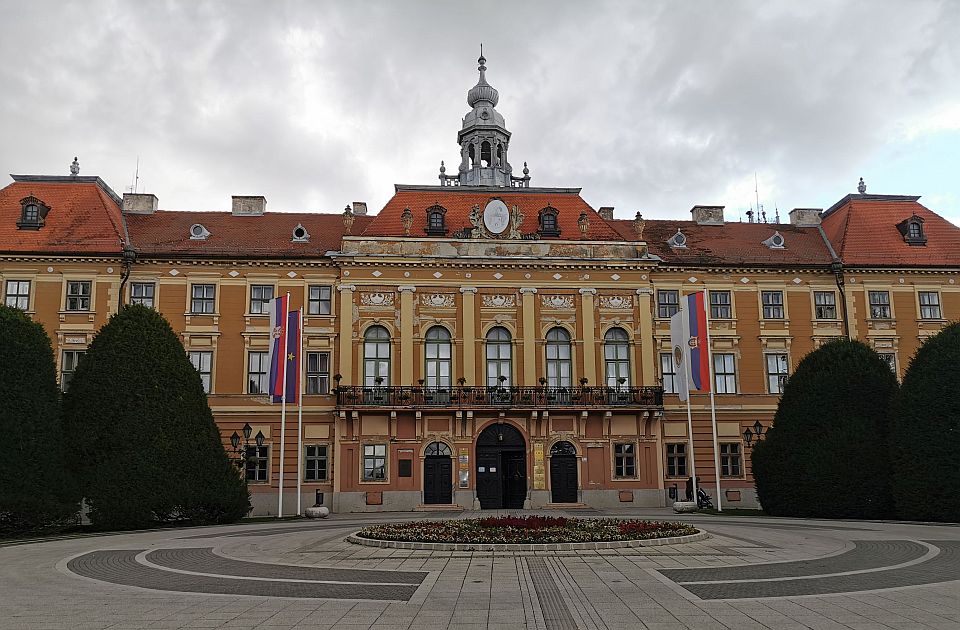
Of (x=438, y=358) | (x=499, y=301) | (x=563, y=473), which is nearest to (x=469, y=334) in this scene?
(x=438, y=358)

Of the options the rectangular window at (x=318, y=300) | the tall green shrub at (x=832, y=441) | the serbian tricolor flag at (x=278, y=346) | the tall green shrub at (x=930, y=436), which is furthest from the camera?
the rectangular window at (x=318, y=300)

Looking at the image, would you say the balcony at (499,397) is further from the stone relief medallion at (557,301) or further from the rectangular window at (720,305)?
the rectangular window at (720,305)

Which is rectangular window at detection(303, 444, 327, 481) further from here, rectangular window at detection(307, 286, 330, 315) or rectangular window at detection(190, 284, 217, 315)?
rectangular window at detection(190, 284, 217, 315)

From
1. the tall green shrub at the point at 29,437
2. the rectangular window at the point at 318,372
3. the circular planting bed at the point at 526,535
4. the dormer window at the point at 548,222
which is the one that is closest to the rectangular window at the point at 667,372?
the dormer window at the point at 548,222

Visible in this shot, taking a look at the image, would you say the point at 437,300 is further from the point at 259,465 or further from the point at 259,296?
the point at 259,465

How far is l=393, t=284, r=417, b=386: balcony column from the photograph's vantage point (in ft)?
133

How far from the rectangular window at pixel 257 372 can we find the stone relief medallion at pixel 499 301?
1133 centimetres

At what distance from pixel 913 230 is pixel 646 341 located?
Answer: 55.5ft

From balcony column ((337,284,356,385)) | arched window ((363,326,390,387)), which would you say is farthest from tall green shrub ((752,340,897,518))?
balcony column ((337,284,356,385))

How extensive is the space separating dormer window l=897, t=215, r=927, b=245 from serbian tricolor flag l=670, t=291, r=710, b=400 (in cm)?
1650

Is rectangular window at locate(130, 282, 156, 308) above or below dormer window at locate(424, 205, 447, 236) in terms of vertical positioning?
below

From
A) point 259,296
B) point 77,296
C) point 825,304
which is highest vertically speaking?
→ point 259,296

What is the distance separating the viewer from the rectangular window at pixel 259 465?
131 ft

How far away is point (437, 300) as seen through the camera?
136ft
